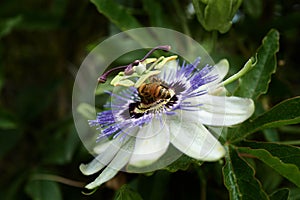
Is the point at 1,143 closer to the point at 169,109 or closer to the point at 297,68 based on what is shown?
the point at 169,109

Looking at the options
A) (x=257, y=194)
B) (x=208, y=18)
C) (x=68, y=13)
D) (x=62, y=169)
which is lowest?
(x=62, y=169)

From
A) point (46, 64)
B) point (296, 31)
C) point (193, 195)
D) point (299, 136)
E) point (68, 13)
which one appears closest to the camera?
point (193, 195)

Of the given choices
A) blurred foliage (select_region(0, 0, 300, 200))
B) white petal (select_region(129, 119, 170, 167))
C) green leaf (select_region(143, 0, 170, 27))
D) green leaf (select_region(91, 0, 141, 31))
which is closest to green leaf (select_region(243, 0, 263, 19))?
blurred foliage (select_region(0, 0, 300, 200))

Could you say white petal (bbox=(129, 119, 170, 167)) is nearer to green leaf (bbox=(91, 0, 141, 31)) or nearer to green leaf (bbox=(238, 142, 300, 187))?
green leaf (bbox=(238, 142, 300, 187))

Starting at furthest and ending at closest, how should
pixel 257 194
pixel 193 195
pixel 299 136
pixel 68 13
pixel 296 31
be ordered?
pixel 68 13
pixel 296 31
pixel 299 136
pixel 193 195
pixel 257 194

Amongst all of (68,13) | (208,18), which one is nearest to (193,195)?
(208,18)

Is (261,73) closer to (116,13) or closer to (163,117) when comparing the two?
(163,117)

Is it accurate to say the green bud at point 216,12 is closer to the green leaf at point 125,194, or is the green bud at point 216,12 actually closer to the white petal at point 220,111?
the white petal at point 220,111
